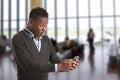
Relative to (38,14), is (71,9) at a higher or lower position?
higher

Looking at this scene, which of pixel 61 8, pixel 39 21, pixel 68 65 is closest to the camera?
pixel 68 65

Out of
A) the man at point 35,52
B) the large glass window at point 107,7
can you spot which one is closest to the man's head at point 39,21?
the man at point 35,52

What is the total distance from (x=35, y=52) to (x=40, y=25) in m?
0.22

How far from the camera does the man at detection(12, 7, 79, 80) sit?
1948mm

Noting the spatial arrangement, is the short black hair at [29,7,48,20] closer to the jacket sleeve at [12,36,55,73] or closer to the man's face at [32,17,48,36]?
the man's face at [32,17,48,36]

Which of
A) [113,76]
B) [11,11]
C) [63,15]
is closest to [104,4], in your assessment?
[63,15]

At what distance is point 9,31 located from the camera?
23703 millimetres

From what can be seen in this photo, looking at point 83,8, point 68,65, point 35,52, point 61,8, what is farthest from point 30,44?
point 61,8

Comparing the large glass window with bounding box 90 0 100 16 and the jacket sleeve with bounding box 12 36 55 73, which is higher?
the large glass window with bounding box 90 0 100 16

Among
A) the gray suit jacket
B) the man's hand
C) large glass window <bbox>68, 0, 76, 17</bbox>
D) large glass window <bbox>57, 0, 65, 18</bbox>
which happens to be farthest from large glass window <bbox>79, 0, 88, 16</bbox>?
the man's hand

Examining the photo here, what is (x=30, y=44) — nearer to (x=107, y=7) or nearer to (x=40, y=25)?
(x=40, y=25)

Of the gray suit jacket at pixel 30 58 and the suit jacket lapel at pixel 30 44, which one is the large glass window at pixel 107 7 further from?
the suit jacket lapel at pixel 30 44

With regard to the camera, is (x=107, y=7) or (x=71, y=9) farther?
(x=71, y=9)

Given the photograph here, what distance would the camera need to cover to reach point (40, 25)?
201 cm
